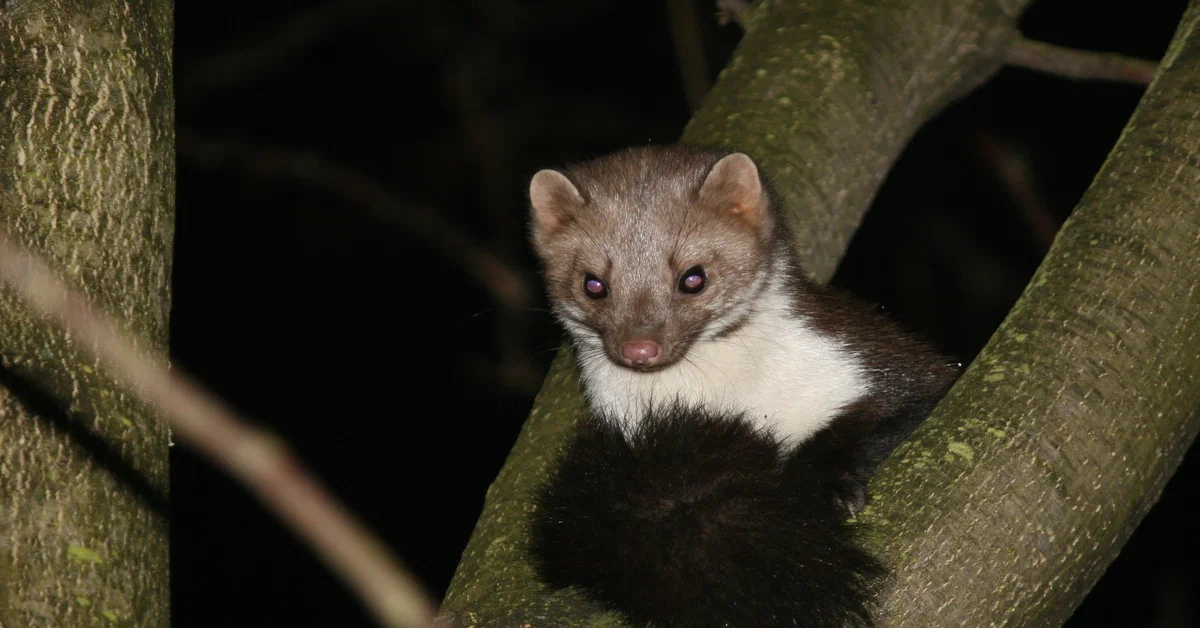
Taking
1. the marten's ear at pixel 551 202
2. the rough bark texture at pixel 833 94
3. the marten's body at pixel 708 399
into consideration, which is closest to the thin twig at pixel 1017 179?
the rough bark texture at pixel 833 94

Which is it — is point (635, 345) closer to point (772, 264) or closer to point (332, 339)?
point (772, 264)

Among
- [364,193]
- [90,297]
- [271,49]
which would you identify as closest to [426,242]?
[364,193]

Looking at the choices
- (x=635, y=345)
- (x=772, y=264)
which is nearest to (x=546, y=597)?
(x=635, y=345)

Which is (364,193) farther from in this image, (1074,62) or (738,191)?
(1074,62)

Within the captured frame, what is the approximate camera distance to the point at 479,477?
10.1 m

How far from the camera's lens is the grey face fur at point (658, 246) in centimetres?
411

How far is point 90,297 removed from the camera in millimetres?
2646

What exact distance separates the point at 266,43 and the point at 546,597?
546cm

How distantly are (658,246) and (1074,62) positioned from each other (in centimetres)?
187

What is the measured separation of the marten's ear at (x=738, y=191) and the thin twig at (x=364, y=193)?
2.86m

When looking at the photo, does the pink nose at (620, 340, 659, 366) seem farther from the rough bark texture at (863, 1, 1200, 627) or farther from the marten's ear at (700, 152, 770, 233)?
the rough bark texture at (863, 1, 1200, 627)

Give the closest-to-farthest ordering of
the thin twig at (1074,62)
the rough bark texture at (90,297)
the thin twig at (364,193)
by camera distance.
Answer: the rough bark texture at (90,297) < the thin twig at (1074,62) < the thin twig at (364,193)

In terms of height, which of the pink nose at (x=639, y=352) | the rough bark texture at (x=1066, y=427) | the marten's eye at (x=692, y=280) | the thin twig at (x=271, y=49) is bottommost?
the rough bark texture at (x=1066, y=427)

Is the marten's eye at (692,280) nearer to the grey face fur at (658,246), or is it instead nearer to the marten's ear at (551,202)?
the grey face fur at (658,246)
